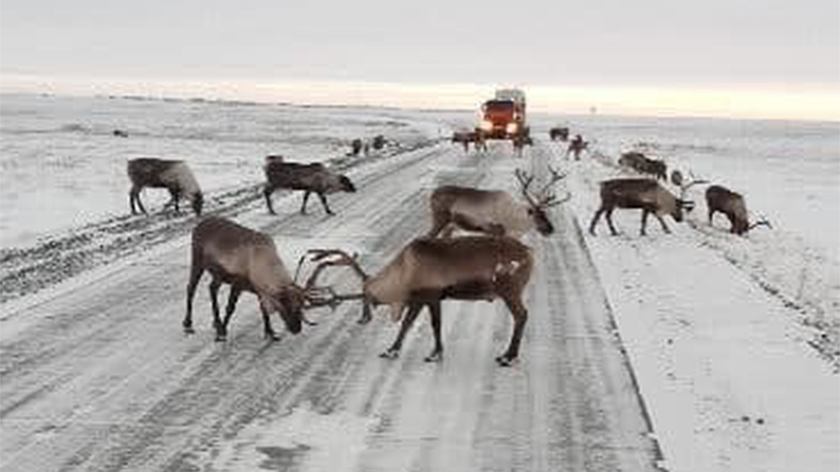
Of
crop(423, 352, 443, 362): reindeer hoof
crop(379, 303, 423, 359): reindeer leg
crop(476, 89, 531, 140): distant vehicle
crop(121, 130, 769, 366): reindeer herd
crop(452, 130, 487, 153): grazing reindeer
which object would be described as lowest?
crop(452, 130, 487, 153): grazing reindeer

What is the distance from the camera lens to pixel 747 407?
10.2 m

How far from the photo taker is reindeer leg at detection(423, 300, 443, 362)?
11383 millimetres

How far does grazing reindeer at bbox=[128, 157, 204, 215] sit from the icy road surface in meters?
9.03

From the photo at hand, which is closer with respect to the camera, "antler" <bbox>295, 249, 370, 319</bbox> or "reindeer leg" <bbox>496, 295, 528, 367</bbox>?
"antler" <bbox>295, 249, 370, 319</bbox>

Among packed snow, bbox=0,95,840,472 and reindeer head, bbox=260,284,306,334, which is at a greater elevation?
reindeer head, bbox=260,284,306,334

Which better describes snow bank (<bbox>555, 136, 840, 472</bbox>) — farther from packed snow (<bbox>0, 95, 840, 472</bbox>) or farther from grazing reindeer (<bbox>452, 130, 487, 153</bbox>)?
grazing reindeer (<bbox>452, 130, 487, 153</bbox>)

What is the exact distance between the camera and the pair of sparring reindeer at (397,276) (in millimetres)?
11266

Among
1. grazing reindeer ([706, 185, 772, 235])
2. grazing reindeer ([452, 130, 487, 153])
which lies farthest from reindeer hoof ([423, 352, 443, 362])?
grazing reindeer ([452, 130, 487, 153])

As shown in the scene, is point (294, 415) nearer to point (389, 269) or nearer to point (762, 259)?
point (389, 269)

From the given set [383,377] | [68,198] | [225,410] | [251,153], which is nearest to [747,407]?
[383,377]

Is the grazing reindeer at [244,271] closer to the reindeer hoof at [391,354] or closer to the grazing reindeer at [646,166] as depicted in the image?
the reindeer hoof at [391,354]

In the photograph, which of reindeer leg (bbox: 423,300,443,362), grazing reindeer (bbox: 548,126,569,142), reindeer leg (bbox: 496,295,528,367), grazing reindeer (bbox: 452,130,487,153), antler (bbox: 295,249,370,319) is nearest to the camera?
antler (bbox: 295,249,370,319)

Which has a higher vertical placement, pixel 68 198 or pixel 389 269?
pixel 389 269

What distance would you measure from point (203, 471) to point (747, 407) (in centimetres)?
472
